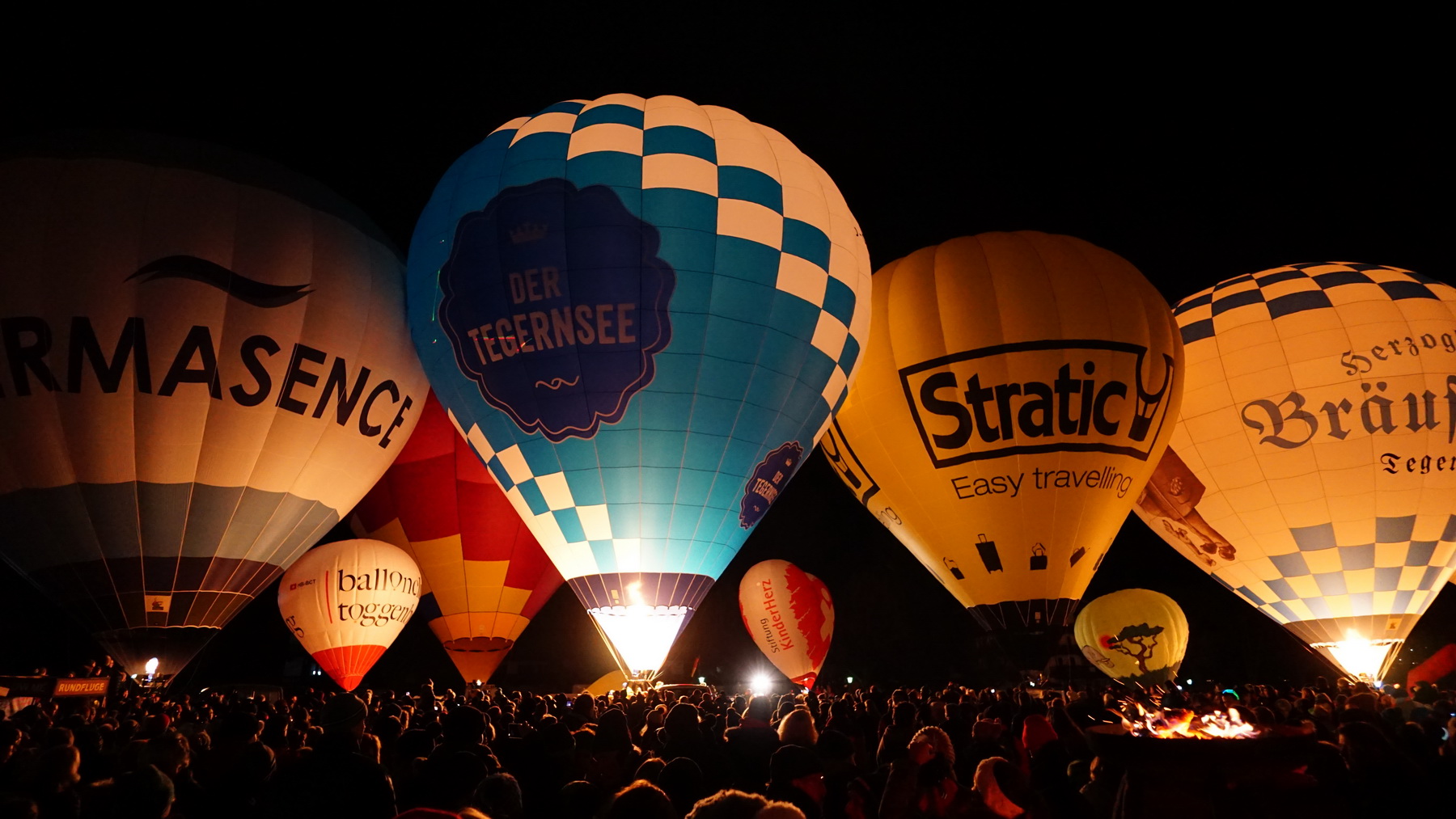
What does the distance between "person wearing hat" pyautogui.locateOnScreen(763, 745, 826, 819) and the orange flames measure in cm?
84

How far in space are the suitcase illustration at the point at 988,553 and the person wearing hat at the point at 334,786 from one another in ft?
28.7

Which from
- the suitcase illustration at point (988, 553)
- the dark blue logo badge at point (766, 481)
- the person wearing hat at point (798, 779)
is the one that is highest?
the dark blue logo badge at point (766, 481)

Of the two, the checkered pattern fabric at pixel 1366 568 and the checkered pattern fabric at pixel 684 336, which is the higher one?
the checkered pattern fabric at pixel 684 336

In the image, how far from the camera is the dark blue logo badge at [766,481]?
8992 mm

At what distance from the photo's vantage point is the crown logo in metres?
8.42

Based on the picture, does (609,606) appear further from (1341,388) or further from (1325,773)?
(1341,388)

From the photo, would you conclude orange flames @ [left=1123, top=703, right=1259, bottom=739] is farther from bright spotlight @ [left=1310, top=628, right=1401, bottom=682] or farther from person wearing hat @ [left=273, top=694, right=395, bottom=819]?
bright spotlight @ [left=1310, top=628, right=1401, bottom=682]

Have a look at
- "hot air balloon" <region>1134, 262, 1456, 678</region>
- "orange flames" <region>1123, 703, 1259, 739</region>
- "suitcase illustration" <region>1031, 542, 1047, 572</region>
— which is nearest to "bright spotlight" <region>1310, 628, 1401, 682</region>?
"hot air balloon" <region>1134, 262, 1456, 678</region>

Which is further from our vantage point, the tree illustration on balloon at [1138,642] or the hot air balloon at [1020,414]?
the tree illustration on balloon at [1138,642]

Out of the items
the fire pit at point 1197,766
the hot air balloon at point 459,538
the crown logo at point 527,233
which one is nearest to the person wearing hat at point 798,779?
the fire pit at point 1197,766

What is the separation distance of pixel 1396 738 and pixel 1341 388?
31.8 feet

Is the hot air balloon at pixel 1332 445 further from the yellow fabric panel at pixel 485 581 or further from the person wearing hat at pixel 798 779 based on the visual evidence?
the person wearing hat at pixel 798 779

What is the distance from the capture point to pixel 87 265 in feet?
27.3

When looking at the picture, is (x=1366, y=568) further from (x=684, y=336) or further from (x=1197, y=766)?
(x=1197, y=766)
